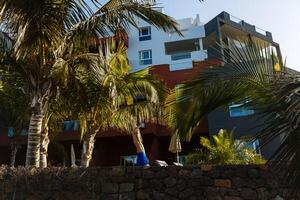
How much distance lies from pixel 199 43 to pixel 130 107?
2009 centimetres

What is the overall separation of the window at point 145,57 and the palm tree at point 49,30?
21341mm

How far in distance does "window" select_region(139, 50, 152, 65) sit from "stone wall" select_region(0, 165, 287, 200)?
23.4 m

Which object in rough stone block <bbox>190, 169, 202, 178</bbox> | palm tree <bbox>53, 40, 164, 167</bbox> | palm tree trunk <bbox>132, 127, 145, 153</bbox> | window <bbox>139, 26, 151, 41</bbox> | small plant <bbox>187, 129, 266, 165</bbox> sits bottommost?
rough stone block <bbox>190, 169, 202, 178</bbox>

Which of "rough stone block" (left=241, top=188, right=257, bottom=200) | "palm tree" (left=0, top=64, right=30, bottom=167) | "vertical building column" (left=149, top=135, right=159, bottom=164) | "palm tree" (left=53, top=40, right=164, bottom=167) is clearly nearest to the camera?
"rough stone block" (left=241, top=188, right=257, bottom=200)

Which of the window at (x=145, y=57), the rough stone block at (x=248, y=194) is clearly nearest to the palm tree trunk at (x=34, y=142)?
the rough stone block at (x=248, y=194)

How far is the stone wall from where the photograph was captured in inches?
318

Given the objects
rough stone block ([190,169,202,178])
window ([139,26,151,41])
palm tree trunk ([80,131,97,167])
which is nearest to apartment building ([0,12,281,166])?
window ([139,26,151,41])

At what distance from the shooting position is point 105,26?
9.77 m

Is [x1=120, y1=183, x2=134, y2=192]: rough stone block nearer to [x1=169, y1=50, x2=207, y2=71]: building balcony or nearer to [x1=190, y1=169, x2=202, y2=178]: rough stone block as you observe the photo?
[x1=190, y1=169, x2=202, y2=178]: rough stone block

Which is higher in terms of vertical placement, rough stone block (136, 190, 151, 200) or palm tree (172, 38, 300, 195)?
palm tree (172, 38, 300, 195)

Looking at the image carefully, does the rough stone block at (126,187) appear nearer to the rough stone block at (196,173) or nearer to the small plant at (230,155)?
the rough stone block at (196,173)

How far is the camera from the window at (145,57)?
3167cm

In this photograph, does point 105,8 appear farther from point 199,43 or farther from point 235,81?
point 199,43

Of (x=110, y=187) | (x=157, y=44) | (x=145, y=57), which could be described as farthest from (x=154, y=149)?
(x=110, y=187)
